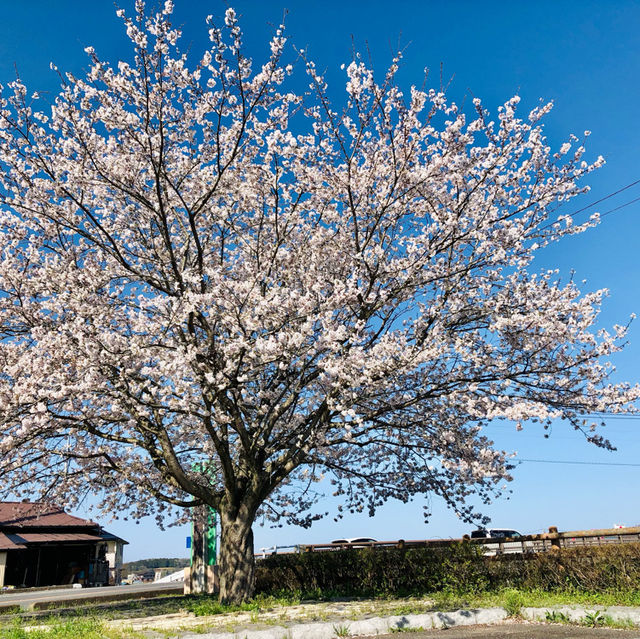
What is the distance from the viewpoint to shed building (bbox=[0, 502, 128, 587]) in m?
31.2

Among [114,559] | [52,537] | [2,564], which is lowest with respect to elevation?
[114,559]

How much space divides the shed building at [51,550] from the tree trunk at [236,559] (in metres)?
21.3

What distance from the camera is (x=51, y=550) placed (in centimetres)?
3450

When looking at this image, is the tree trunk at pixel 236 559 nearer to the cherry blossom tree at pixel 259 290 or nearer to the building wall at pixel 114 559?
the cherry blossom tree at pixel 259 290

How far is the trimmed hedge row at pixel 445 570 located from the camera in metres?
11.0

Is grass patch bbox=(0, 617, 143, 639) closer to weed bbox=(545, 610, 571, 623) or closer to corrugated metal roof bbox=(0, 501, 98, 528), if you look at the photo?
weed bbox=(545, 610, 571, 623)

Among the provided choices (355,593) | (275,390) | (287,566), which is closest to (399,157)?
(275,390)

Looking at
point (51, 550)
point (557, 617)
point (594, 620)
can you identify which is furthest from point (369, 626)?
point (51, 550)

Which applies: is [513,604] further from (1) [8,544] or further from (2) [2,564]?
(2) [2,564]

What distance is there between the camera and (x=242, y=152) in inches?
484

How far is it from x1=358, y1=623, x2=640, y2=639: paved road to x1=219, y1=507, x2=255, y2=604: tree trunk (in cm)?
458

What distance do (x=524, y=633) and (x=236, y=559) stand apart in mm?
6451

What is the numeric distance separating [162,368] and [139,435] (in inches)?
187

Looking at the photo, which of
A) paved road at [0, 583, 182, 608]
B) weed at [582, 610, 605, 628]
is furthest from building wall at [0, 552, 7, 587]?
weed at [582, 610, 605, 628]
